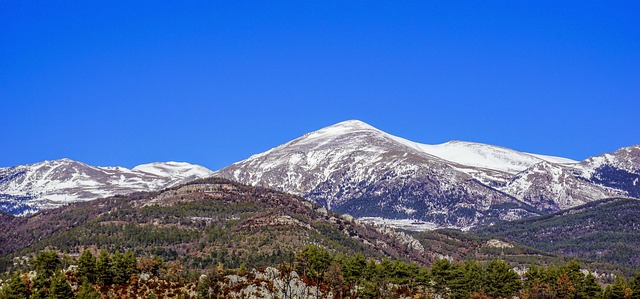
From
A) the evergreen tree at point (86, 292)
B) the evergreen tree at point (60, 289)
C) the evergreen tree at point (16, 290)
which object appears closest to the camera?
the evergreen tree at point (86, 292)

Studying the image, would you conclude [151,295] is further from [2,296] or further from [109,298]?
[2,296]

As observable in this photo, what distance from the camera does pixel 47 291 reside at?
641ft

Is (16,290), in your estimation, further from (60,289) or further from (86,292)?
(86,292)

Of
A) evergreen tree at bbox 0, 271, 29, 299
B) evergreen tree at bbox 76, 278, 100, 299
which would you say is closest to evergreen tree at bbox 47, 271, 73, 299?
evergreen tree at bbox 76, 278, 100, 299

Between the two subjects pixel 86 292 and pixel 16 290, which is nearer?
pixel 86 292

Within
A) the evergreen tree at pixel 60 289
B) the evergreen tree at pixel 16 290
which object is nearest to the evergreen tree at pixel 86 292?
the evergreen tree at pixel 60 289

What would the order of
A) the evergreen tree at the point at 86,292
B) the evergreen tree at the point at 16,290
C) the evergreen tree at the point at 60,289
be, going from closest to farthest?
the evergreen tree at the point at 86,292, the evergreen tree at the point at 60,289, the evergreen tree at the point at 16,290

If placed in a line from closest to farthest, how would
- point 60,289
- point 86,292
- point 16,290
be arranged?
point 86,292
point 60,289
point 16,290

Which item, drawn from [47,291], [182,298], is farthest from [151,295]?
[47,291]

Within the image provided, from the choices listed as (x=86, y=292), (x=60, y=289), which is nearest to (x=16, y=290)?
(x=60, y=289)

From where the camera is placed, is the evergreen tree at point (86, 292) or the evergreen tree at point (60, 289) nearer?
the evergreen tree at point (86, 292)

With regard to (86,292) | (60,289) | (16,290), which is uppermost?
(16,290)

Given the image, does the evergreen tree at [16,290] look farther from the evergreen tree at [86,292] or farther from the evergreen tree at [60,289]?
the evergreen tree at [86,292]

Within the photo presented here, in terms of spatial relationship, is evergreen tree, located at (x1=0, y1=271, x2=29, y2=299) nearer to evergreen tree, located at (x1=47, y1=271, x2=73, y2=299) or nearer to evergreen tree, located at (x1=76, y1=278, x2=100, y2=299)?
evergreen tree, located at (x1=47, y1=271, x2=73, y2=299)
